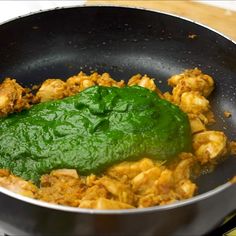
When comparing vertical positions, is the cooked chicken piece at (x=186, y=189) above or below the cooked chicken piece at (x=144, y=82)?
below

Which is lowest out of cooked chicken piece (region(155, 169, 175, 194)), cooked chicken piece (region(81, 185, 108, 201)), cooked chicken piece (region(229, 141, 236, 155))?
cooked chicken piece (region(81, 185, 108, 201))

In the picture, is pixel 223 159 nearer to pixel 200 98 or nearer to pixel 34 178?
pixel 200 98

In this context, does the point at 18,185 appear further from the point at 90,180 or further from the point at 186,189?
the point at 186,189

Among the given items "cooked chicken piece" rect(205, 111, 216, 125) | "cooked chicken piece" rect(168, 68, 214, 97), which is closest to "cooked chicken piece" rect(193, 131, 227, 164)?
"cooked chicken piece" rect(205, 111, 216, 125)

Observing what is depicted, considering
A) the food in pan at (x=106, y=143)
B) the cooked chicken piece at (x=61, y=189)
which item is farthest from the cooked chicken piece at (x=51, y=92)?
the cooked chicken piece at (x=61, y=189)

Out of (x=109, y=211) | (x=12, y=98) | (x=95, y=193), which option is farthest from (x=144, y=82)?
(x=109, y=211)

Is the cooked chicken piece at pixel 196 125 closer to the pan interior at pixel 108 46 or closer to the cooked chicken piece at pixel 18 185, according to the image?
the pan interior at pixel 108 46

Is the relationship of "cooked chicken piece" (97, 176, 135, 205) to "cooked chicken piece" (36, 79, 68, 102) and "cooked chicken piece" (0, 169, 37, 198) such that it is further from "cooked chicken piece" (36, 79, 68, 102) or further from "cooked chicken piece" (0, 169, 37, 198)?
"cooked chicken piece" (36, 79, 68, 102)
